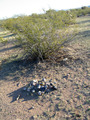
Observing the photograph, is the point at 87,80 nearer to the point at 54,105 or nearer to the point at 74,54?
the point at 54,105

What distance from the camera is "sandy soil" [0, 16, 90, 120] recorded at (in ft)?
8.80

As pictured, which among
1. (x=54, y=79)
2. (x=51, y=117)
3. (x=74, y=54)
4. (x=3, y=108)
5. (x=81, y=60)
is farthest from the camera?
(x=74, y=54)

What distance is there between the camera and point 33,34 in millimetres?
4473

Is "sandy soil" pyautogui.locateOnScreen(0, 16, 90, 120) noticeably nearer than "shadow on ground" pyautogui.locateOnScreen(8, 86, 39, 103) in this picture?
Yes

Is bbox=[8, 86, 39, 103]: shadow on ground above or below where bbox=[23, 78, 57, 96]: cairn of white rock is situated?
below

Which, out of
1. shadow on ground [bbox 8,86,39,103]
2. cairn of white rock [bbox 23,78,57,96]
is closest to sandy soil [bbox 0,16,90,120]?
shadow on ground [bbox 8,86,39,103]

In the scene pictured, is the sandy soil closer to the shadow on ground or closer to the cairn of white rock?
the shadow on ground

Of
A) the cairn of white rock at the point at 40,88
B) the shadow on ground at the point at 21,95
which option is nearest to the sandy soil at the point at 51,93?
the shadow on ground at the point at 21,95

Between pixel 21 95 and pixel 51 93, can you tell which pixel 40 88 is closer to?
pixel 51 93

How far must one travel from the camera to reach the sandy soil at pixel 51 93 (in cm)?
268

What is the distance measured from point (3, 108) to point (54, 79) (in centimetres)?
169

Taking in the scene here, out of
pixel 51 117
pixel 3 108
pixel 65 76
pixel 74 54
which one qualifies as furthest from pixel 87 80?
pixel 3 108

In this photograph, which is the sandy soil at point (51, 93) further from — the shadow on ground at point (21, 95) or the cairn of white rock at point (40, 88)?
the cairn of white rock at point (40, 88)

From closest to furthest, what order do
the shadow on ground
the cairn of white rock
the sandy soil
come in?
the sandy soil → the shadow on ground → the cairn of white rock
